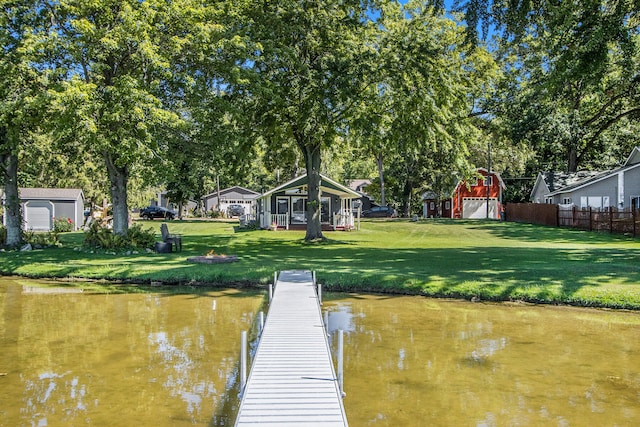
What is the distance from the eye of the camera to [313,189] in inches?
1123

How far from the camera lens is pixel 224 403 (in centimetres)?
720

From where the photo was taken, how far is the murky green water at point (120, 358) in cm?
692

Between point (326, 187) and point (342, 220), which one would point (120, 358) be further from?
point (342, 220)

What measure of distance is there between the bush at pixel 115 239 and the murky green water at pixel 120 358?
8.16 meters

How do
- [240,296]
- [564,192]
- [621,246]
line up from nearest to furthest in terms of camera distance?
[240,296], [621,246], [564,192]

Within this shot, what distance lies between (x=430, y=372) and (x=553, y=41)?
50.4ft

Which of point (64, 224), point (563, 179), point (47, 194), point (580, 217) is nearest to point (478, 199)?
point (563, 179)

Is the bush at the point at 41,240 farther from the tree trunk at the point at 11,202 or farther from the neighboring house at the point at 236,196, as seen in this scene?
the neighboring house at the point at 236,196

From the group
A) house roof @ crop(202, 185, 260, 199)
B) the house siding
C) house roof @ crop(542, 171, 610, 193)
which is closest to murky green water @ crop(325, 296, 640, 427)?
the house siding

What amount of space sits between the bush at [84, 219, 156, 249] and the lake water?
345 inches

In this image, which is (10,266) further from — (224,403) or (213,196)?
(213,196)

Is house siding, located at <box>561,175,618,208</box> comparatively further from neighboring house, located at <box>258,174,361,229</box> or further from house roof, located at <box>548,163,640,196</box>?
neighboring house, located at <box>258,174,361,229</box>

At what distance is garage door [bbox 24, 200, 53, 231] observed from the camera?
135ft

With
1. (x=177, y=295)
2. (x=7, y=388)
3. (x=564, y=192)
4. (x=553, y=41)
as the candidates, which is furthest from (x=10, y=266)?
(x=564, y=192)
